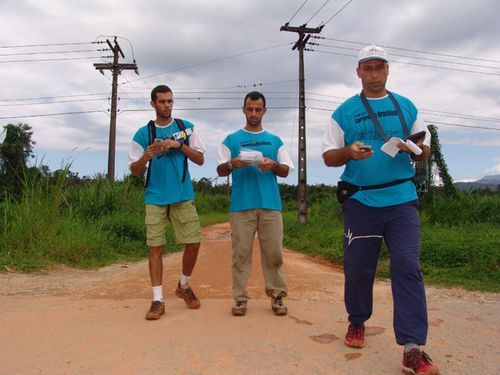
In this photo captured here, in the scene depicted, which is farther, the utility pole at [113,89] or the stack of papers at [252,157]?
the utility pole at [113,89]

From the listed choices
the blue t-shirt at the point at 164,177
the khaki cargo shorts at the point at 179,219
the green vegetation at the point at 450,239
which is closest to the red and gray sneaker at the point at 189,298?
the khaki cargo shorts at the point at 179,219

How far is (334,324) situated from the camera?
11.9ft

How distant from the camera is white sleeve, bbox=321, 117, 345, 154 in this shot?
314 cm

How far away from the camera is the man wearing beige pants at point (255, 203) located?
402 cm

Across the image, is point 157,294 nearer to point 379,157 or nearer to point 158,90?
point 158,90

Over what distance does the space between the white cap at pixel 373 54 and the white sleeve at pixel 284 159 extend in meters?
1.23

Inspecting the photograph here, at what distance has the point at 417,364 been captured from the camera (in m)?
2.58

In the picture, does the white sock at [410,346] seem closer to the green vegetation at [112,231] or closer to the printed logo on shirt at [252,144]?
the printed logo on shirt at [252,144]

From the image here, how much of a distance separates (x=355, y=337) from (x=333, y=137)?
133 cm

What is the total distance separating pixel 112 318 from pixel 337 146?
2.27 meters

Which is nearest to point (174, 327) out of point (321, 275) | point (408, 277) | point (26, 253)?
point (408, 277)

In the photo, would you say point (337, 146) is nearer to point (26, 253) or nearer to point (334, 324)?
point (334, 324)

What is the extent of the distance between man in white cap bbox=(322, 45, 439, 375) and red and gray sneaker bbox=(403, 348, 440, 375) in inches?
7.7

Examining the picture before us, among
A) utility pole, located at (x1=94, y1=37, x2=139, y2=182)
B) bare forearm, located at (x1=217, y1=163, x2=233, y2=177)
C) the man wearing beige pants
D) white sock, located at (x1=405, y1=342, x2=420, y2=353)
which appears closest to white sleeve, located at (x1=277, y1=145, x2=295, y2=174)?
the man wearing beige pants
